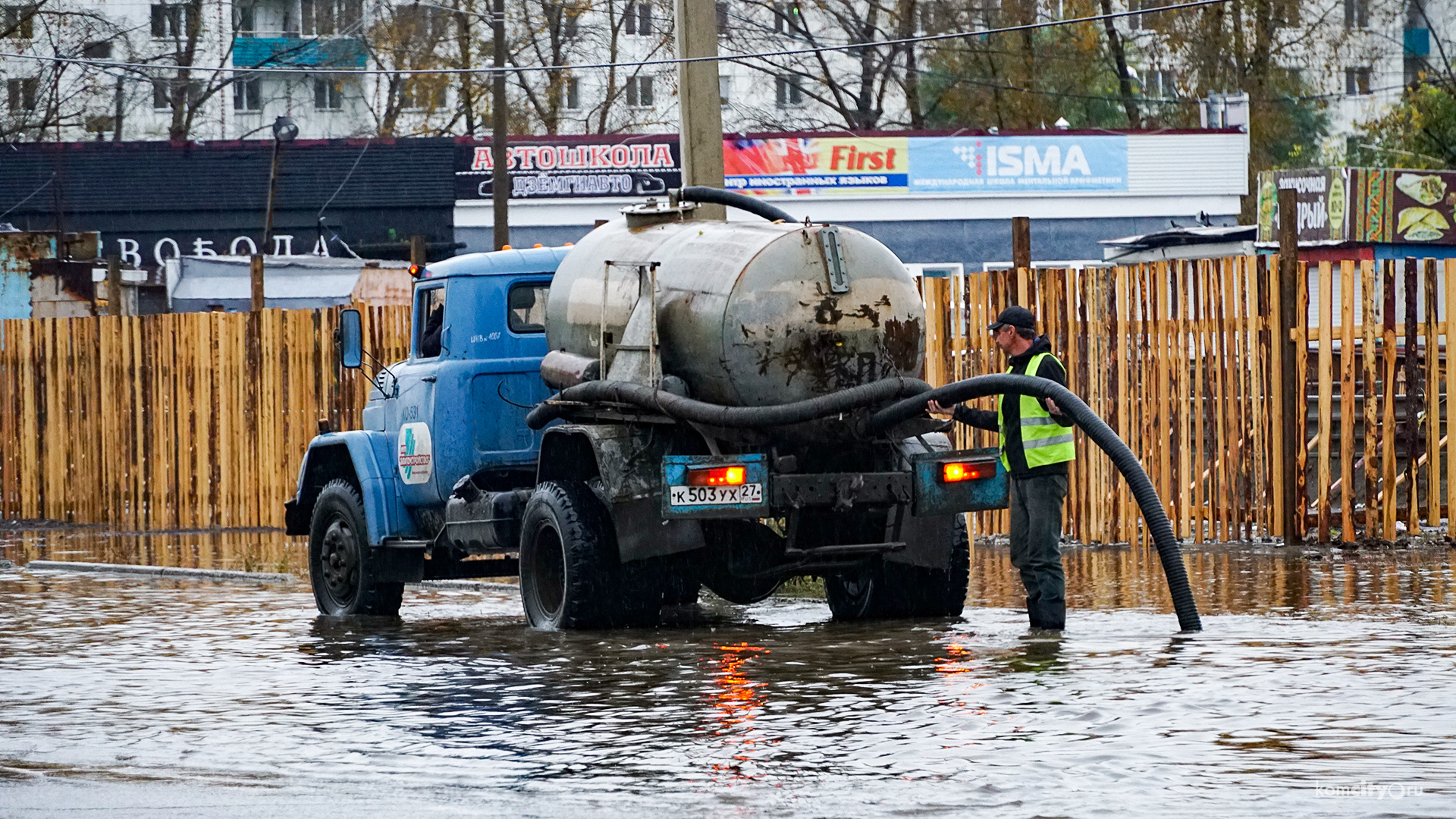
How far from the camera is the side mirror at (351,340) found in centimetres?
1432

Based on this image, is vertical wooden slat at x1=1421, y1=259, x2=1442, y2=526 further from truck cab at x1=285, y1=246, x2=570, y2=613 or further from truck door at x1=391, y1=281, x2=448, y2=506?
truck door at x1=391, y1=281, x2=448, y2=506

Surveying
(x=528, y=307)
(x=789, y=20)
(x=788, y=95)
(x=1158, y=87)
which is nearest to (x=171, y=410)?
(x=528, y=307)

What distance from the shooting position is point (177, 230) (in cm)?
4081

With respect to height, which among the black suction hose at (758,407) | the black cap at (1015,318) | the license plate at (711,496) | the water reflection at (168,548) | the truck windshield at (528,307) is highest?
the truck windshield at (528,307)

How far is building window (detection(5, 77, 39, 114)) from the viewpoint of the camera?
52.5 metres

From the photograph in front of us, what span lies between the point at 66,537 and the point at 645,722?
17429mm

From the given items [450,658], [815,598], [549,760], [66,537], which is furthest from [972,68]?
[549,760]

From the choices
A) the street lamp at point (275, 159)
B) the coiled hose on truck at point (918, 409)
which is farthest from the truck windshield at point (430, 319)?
the street lamp at point (275, 159)

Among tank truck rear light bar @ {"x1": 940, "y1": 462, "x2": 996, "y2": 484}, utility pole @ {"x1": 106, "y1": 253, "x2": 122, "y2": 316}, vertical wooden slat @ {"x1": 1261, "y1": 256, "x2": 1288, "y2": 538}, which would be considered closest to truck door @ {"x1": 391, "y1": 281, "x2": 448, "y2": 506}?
tank truck rear light bar @ {"x1": 940, "y1": 462, "x2": 996, "y2": 484}

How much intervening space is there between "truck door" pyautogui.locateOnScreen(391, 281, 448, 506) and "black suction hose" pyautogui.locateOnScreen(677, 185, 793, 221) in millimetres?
1812

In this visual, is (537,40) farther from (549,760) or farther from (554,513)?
(549,760)

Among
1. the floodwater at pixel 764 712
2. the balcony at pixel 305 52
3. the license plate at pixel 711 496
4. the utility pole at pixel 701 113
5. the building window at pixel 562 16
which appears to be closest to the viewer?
the floodwater at pixel 764 712

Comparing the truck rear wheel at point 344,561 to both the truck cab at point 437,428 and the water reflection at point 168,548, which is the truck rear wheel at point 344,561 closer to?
the truck cab at point 437,428

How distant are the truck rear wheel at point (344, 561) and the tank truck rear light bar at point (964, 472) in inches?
168
